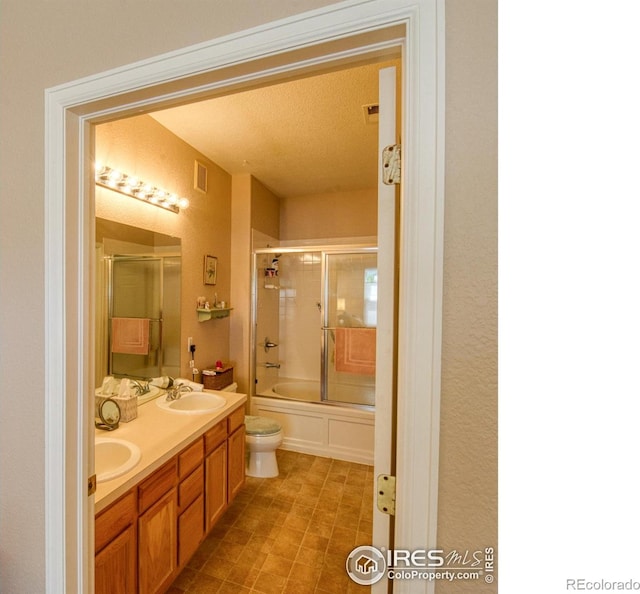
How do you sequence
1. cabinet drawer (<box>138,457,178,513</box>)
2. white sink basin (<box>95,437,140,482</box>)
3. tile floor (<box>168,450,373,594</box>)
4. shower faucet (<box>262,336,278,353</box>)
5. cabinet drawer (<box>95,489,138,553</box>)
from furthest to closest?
1. shower faucet (<box>262,336,278,353</box>)
2. tile floor (<box>168,450,373,594</box>)
3. white sink basin (<box>95,437,140,482</box>)
4. cabinet drawer (<box>138,457,178,513</box>)
5. cabinet drawer (<box>95,489,138,553</box>)

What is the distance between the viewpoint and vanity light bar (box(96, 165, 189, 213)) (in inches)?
63.5

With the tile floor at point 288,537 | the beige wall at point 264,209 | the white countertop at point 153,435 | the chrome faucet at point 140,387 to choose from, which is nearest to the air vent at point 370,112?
the beige wall at point 264,209

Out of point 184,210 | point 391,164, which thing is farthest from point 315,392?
point 391,164

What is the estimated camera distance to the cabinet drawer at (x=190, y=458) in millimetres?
1402

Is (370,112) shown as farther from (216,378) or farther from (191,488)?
(191,488)

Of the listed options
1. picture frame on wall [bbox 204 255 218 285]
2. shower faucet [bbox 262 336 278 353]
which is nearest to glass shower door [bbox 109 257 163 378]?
picture frame on wall [bbox 204 255 218 285]

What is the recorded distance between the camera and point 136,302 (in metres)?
1.93

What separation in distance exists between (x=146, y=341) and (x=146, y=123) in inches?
59.2

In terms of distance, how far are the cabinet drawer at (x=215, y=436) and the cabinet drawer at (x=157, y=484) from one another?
250 mm

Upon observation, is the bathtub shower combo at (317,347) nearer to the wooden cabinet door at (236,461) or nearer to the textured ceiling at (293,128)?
the textured ceiling at (293,128)

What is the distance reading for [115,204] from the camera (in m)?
1.73

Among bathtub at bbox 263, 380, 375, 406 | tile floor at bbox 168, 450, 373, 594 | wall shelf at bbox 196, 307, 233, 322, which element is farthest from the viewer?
bathtub at bbox 263, 380, 375, 406

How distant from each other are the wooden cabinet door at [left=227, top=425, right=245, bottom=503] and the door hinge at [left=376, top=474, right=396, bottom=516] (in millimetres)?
1500

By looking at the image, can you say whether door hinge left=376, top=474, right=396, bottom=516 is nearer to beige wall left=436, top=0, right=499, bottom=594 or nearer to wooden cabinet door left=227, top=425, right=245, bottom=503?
beige wall left=436, top=0, right=499, bottom=594
